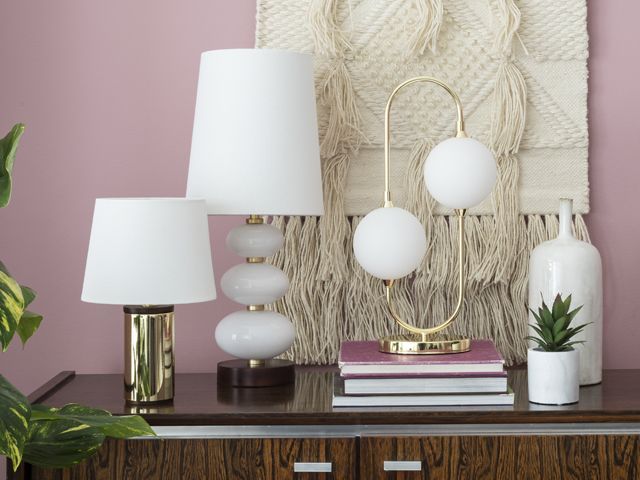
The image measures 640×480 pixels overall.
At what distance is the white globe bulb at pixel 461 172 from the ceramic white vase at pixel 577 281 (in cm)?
16

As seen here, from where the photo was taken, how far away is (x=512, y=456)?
4.37ft

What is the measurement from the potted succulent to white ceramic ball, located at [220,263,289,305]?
0.43 m

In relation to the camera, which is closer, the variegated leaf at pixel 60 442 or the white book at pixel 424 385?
the variegated leaf at pixel 60 442

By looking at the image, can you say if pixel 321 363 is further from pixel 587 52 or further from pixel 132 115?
pixel 587 52

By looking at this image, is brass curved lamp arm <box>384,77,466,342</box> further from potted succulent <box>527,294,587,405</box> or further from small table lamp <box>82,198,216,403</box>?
small table lamp <box>82,198,216,403</box>

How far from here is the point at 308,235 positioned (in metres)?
1.70

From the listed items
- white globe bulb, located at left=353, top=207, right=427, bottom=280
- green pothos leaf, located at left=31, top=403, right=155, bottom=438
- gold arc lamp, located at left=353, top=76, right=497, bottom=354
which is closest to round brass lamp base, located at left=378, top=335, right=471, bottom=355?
gold arc lamp, located at left=353, top=76, right=497, bottom=354

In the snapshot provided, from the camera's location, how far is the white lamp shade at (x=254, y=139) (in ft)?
4.88

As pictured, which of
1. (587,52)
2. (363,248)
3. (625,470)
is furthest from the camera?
(587,52)

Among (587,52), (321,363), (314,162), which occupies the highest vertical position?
(587,52)

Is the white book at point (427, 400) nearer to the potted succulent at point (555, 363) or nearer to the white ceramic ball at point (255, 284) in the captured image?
the potted succulent at point (555, 363)

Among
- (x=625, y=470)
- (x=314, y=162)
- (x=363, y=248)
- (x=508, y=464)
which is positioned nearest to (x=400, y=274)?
(x=363, y=248)

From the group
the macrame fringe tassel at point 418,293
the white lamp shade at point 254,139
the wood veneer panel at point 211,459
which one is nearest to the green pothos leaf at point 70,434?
the wood veneer panel at point 211,459

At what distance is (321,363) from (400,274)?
0.31m
